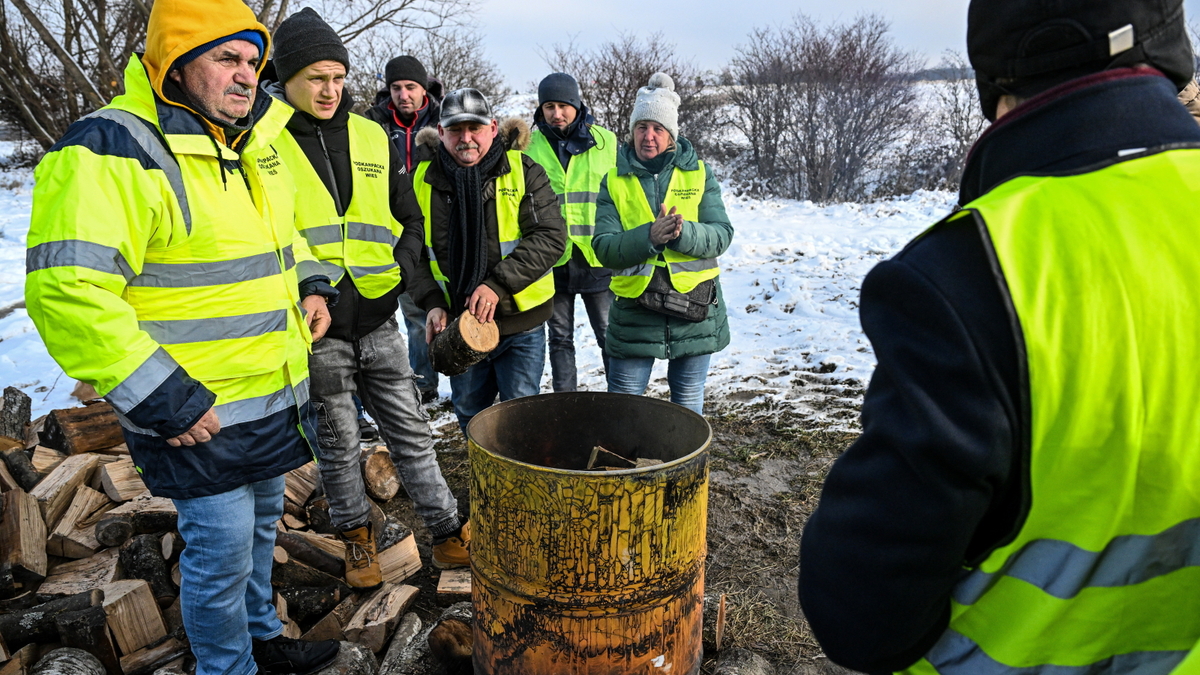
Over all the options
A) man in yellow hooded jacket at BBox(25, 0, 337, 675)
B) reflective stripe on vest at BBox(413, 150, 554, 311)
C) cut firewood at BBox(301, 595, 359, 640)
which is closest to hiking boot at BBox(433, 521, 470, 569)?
cut firewood at BBox(301, 595, 359, 640)

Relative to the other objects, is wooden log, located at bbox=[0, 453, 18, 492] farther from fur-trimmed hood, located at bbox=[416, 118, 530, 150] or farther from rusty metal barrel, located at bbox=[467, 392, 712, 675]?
rusty metal barrel, located at bbox=[467, 392, 712, 675]

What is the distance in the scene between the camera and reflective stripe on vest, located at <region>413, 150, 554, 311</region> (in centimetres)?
342

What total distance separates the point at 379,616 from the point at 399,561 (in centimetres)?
46

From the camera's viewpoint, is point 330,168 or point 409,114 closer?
point 330,168

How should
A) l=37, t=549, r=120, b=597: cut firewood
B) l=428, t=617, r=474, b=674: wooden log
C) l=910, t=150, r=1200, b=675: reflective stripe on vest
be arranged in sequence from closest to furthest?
l=910, t=150, r=1200, b=675: reflective stripe on vest, l=428, t=617, r=474, b=674: wooden log, l=37, t=549, r=120, b=597: cut firewood

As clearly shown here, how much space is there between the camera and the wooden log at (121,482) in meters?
3.34

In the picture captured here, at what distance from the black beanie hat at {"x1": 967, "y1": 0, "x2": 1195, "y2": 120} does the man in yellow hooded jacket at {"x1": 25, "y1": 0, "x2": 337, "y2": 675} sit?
194 centimetres

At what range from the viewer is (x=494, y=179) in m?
3.40

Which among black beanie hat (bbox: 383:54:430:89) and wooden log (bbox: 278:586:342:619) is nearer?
wooden log (bbox: 278:586:342:619)

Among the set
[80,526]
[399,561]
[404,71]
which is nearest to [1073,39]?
[399,561]

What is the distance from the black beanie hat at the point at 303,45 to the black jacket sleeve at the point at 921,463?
257 centimetres

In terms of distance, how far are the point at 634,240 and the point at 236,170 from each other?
177cm

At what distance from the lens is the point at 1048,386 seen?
82cm

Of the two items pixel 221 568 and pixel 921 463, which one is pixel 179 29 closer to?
pixel 221 568
